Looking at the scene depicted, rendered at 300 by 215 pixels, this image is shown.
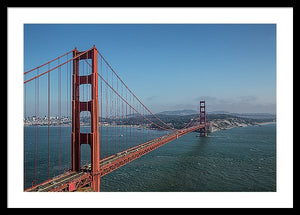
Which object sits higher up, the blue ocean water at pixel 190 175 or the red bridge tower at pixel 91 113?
the red bridge tower at pixel 91 113

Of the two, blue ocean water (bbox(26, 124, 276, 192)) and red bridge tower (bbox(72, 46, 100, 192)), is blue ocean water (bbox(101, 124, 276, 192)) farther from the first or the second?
red bridge tower (bbox(72, 46, 100, 192))

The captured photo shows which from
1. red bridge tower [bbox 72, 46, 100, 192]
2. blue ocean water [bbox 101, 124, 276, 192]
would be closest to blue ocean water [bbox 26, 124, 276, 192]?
blue ocean water [bbox 101, 124, 276, 192]

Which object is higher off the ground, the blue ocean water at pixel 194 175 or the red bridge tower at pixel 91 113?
the red bridge tower at pixel 91 113

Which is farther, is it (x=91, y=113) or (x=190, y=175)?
(x=190, y=175)

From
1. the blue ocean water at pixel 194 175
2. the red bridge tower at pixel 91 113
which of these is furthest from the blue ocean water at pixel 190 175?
the red bridge tower at pixel 91 113

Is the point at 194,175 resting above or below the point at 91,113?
below

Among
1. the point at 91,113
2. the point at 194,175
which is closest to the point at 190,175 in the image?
the point at 194,175

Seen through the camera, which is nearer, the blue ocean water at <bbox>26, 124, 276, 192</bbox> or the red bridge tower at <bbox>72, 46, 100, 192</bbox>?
the red bridge tower at <bbox>72, 46, 100, 192</bbox>

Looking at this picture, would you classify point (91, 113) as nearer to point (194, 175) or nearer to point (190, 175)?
point (190, 175)

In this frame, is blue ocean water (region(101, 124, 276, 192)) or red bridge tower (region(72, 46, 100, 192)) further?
blue ocean water (region(101, 124, 276, 192))

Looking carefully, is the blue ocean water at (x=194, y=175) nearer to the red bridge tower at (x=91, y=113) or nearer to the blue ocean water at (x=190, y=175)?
the blue ocean water at (x=190, y=175)

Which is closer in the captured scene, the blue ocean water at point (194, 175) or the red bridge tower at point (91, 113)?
the red bridge tower at point (91, 113)

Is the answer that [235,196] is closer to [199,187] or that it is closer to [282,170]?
[282,170]

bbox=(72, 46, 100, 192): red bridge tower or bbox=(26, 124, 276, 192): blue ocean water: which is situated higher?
bbox=(72, 46, 100, 192): red bridge tower
